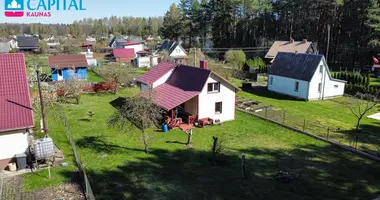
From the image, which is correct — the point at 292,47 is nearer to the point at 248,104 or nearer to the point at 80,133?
the point at 248,104

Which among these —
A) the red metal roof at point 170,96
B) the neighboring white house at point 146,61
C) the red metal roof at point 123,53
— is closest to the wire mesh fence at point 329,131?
the red metal roof at point 170,96

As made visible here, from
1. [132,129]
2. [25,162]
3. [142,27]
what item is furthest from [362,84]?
[142,27]

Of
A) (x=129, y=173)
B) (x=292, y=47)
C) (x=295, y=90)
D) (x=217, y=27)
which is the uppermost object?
(x=217, y=27)

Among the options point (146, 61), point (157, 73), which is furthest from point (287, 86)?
point (146, 61)

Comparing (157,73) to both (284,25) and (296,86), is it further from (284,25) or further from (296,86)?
(284,25)

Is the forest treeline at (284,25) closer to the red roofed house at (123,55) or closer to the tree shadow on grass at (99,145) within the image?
the red roofed house at (123,55)
